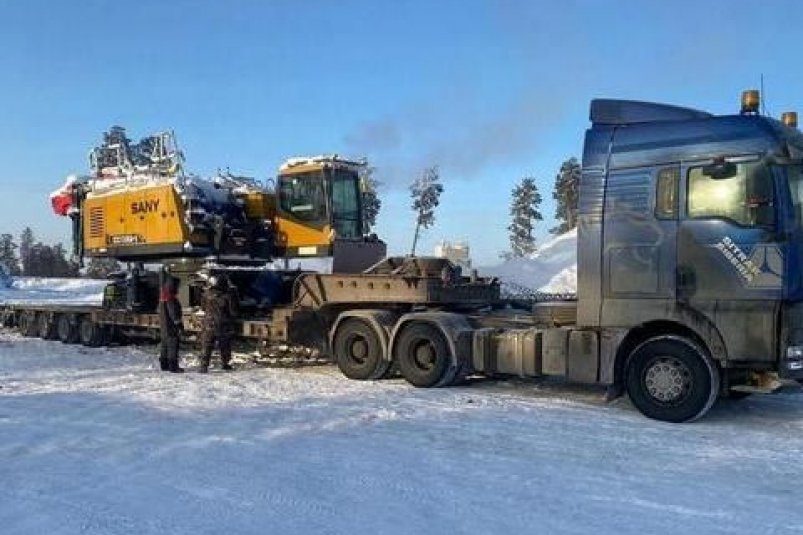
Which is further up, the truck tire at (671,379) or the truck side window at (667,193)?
the truck side window at (667,193)

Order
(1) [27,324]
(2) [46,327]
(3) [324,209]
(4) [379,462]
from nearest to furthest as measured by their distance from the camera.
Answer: (4) [379,462]
(3) [324,209]
(2) [46,327]
(1) [27,324]

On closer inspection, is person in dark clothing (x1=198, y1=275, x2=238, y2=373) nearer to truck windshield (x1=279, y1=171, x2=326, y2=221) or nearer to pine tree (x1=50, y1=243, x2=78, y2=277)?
truck windshield (x1=279, y1=171, x2=326, y2=221)

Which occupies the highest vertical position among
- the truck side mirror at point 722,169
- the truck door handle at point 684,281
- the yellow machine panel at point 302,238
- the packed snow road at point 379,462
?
the truck side mirror at point 722,169

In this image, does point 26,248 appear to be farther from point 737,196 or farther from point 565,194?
point 737,196

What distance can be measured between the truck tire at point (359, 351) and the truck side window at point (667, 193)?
15.0 ft

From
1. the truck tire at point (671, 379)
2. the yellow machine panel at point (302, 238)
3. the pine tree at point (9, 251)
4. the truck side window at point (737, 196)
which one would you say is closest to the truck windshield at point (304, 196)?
the yellow machine panel at point (302, 238)

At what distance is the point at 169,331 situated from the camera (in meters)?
13.7

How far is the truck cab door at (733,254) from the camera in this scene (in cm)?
883

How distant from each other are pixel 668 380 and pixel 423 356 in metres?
3.61

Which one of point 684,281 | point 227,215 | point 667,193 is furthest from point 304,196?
point 684,281

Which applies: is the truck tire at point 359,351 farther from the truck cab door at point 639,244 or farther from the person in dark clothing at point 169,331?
the truck cab door at point 639,244

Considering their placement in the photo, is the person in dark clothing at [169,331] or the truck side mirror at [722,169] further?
the person in dark clothing at [169,331]

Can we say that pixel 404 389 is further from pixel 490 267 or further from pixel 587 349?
pixel 490 267

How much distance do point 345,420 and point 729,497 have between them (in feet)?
13.3
